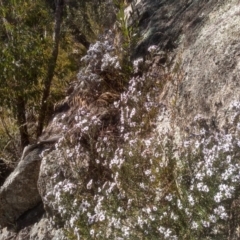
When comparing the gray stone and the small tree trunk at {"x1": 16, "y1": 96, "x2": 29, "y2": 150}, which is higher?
the small tree trunk at {"x1": 16, "y1": 96, "x2": 29, "y2": 150}

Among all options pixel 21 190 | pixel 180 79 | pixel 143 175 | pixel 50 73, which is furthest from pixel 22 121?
pixel 143 175

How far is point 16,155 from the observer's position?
22.7 ft

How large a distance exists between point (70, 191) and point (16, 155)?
2614 mm

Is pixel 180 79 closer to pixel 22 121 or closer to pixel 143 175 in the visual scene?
pixel 143 175

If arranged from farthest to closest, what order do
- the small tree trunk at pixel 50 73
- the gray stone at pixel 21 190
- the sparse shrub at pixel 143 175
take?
the small tree trunk at pixel 50 73, the gray stone at pixel 21 190, the sparse shrub at pixel 143 175

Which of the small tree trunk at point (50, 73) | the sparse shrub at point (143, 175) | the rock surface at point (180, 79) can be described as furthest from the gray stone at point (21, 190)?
the small tree trunk at point (50, 73)

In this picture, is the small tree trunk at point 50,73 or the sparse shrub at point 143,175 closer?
the sparse shrub at point 143,175

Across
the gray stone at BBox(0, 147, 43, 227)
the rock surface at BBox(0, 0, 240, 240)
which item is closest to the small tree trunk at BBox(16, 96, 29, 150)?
the rock surface at BBox(0, 0, 240, 240)

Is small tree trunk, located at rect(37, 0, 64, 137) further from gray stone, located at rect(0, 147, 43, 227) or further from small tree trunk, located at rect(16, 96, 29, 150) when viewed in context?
gray stone, located at rect(0, 147, 43, 227)

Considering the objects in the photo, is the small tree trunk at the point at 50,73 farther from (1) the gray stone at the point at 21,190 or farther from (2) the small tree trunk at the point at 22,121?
(1) the gray stone at the point at 21,190

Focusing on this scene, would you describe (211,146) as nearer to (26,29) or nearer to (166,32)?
(166,32)

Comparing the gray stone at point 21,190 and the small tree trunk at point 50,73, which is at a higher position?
the small tree trunk at point 50,73

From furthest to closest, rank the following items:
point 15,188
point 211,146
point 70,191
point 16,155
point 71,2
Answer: point 71,2
point 16,155
point 15,188
point 70,191
point 211,146

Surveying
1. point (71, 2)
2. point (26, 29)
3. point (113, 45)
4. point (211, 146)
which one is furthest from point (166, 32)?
point (71, 2)
